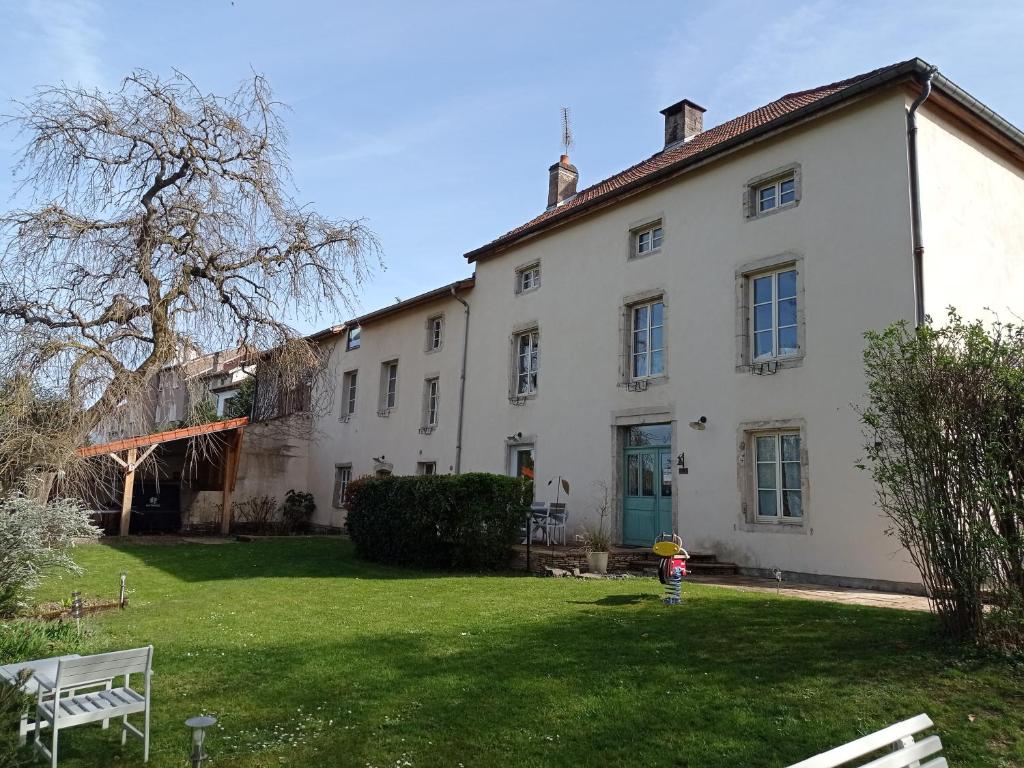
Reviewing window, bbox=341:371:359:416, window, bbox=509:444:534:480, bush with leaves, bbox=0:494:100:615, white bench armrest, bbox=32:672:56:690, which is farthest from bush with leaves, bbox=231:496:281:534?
white bench armrest, bbox=32:672:56:690

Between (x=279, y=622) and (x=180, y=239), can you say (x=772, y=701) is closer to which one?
(x=279, y=622)

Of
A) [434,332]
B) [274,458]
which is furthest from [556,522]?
[274,458]

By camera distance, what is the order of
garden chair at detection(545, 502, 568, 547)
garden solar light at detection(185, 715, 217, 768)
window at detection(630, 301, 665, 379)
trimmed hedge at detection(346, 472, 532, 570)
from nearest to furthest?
garden solar light at detection(185, 715, 217, 768), trimmed hedge at detection(346, 472, 532, 570), window at detection(630, 301, 665, 379), garden chair at detection(545, 502, 568, 547)

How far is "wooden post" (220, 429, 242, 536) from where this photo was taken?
18953 mm

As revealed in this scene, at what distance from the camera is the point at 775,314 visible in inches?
453

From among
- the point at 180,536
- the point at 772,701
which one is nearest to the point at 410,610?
the point at 772,701

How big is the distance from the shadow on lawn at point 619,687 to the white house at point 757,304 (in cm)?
420

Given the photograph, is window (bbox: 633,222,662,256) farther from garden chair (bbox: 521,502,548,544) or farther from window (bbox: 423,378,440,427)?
window (bbox: 423,378,440,427)

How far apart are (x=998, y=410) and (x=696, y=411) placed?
7066mm

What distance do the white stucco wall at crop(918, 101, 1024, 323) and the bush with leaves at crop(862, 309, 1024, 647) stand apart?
15.8 feet

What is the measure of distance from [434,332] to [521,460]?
225 inches

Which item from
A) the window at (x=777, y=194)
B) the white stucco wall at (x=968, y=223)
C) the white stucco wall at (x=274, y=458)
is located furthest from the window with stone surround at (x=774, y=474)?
the white stucco wall at (x=274, y=458)

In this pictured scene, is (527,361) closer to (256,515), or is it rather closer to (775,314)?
(775,314)

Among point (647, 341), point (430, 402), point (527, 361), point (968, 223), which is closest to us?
point (968, 223)
